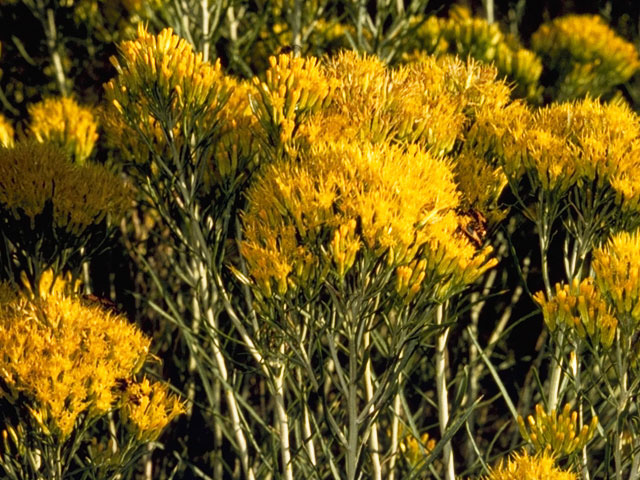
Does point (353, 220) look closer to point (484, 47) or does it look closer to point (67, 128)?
point (67, 128)

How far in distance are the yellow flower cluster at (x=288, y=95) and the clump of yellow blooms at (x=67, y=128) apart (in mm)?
1442

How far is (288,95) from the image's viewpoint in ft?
8.13

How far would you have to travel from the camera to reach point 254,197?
2.26 m

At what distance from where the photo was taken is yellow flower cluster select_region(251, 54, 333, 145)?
2.47 meters

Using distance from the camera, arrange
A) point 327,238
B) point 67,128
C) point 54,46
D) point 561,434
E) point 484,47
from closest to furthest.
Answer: point 327,238 → point 561,434 → point 67,128 → point 484,47 → point 54,46

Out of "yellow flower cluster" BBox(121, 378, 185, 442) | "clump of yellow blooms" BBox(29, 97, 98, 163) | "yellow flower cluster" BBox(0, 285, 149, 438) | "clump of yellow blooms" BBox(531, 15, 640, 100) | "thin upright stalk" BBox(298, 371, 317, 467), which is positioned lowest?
"thin upright stalk" BBox(298, 371, 317, 467)

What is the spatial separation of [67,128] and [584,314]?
2.31 m

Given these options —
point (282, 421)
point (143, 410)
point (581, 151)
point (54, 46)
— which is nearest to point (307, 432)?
point (282, 421)

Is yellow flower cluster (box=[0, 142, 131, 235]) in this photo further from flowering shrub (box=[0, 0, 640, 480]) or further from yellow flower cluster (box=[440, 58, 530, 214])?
yellow flower cluster (box=[440, 58, 530, 214])

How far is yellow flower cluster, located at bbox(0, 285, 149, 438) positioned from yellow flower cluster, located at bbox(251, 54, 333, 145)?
Answer: 0.66 metres

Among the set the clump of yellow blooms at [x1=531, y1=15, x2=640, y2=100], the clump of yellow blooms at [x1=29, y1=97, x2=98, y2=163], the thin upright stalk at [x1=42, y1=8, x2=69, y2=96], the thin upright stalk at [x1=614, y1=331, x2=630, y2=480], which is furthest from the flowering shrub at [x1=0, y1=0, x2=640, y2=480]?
the clump of yellow blooms at [x1=531, y1=15, x2=640, y2=100]

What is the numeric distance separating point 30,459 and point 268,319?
0.73m

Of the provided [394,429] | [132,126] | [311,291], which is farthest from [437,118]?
[394,429]

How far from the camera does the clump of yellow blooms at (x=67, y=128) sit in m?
3.74
